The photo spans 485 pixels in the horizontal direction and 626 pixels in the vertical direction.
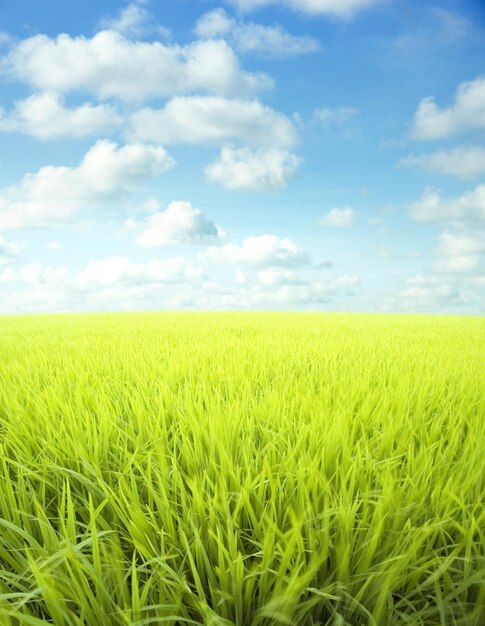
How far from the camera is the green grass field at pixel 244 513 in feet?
3.24

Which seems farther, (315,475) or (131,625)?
(315,475)

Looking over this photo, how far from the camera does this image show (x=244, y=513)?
1293 millimetres

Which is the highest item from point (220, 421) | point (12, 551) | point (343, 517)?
point (220, 421)

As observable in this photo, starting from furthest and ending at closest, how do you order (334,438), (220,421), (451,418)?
(451,418) < (220,421) < (334,438)

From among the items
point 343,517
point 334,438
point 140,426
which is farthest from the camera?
point 140,426

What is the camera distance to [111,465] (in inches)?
66.9

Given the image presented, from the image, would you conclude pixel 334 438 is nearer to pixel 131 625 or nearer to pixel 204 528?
pixel 204 528

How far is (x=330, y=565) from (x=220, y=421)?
695 millimetres

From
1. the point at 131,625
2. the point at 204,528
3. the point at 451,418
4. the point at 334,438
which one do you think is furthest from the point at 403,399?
the point at 131,625

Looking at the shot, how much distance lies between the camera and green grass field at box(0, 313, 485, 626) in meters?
0.99

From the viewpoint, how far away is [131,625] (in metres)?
0.85

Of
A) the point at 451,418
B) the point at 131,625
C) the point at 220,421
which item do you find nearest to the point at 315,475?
the point at 220,421

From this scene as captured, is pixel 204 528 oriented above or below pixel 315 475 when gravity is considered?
below

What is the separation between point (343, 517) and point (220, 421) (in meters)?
0.68
